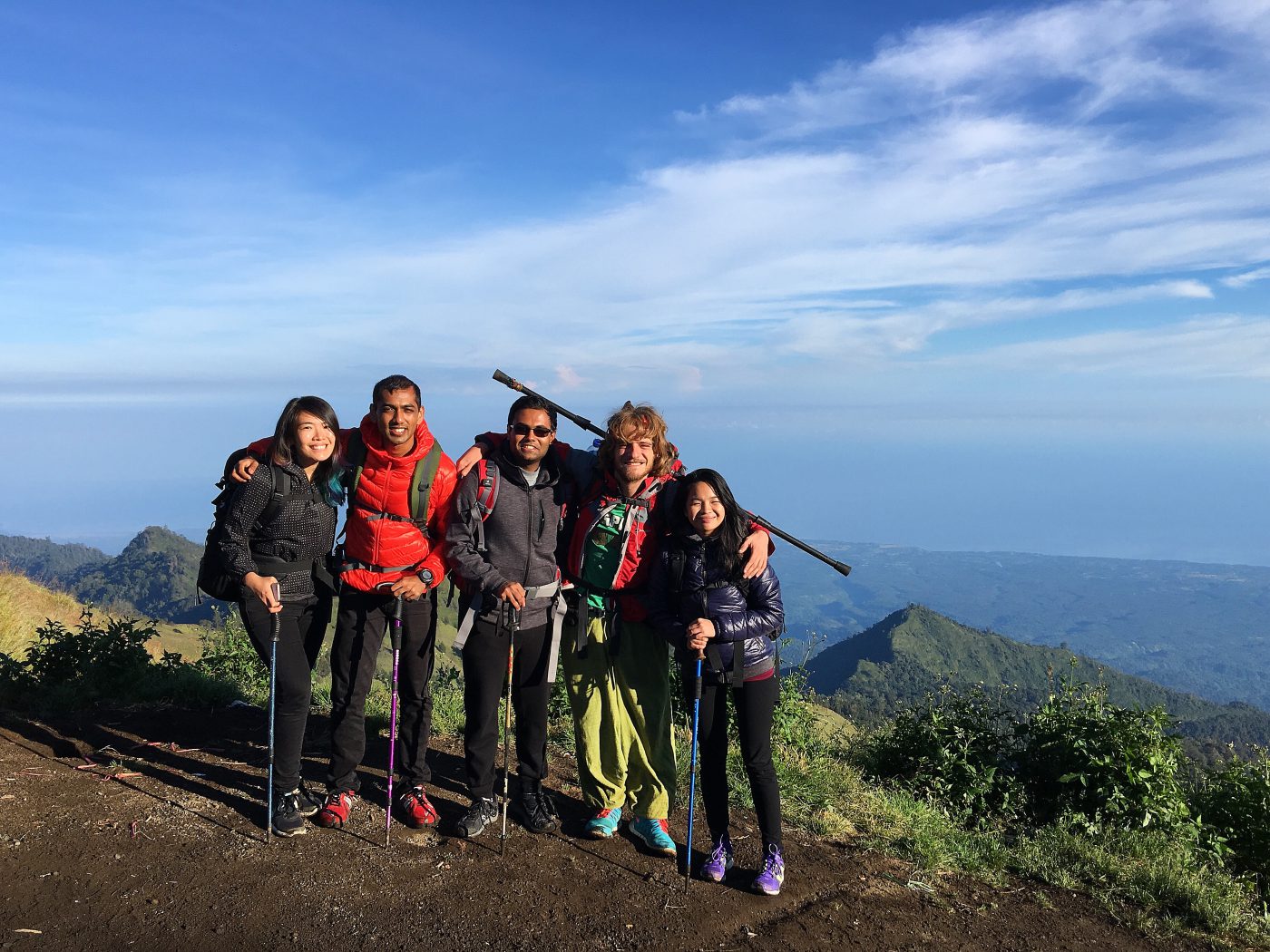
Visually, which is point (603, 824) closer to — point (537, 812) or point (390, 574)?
point (537, 812)

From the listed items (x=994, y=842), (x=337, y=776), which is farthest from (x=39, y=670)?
(x=994, y=842)

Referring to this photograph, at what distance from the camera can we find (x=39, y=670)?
9008 millimetres

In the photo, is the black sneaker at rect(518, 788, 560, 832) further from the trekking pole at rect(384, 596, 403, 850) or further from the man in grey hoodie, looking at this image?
the trekking pole at rect(384, 596, 403, 850)

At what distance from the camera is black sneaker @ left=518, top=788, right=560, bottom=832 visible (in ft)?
19.1

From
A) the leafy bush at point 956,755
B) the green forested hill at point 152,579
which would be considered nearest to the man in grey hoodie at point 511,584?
the leafy bush at point 956,755

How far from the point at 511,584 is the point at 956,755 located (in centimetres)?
457

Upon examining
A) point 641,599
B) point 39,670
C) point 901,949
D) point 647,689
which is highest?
point 641,599

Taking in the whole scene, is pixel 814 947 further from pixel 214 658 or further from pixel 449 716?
pixel 214 658

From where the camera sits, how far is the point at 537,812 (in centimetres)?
587

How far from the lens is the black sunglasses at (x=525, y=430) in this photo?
550 centimetres

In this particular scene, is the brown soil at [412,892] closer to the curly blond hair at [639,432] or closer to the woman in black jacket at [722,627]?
the woman in black jacket at [722,627]

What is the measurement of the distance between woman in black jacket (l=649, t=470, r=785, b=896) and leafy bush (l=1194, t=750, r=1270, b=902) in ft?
13.2

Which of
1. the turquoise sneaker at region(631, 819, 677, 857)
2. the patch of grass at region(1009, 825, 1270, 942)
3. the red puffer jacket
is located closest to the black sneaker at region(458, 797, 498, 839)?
the turquoise sneaker at region(631, 819, 677, 857)

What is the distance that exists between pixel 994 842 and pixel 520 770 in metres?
3.48
